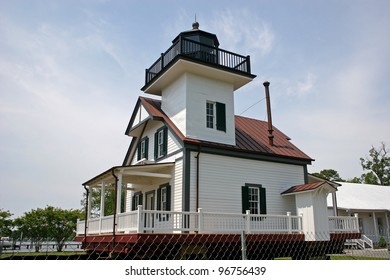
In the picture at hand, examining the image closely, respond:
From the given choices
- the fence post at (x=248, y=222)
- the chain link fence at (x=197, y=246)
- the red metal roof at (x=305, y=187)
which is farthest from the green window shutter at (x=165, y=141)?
the red metal roof at (x=305, y=187)

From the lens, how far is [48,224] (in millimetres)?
31422

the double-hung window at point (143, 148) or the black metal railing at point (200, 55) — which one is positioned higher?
the black metal railing at point (200, 55)

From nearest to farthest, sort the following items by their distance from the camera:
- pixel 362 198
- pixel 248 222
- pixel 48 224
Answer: pixel 248 222 < pixel 48 224 < pixel 362 198

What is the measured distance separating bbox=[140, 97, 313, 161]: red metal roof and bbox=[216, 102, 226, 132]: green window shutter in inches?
42.6

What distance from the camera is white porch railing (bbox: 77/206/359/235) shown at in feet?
40.6

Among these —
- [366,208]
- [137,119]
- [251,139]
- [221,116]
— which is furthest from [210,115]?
[366,208]

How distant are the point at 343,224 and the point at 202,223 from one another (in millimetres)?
7486

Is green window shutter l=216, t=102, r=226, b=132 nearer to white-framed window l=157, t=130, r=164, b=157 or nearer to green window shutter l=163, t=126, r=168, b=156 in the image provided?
green window shutter l=163, t=126, r=168, b=156

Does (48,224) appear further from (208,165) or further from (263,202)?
(263,202)

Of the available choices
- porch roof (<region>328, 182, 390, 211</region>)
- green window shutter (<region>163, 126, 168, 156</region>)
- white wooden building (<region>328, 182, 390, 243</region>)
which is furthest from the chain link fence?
porch roof (<region>328, 182, 390, 211</region>)

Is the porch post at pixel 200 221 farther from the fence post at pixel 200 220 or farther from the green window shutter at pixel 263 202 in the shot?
the green window shutter at pixel 263 202

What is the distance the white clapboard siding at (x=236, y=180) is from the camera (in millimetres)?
15477

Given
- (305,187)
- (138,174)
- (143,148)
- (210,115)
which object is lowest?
(305,187)
